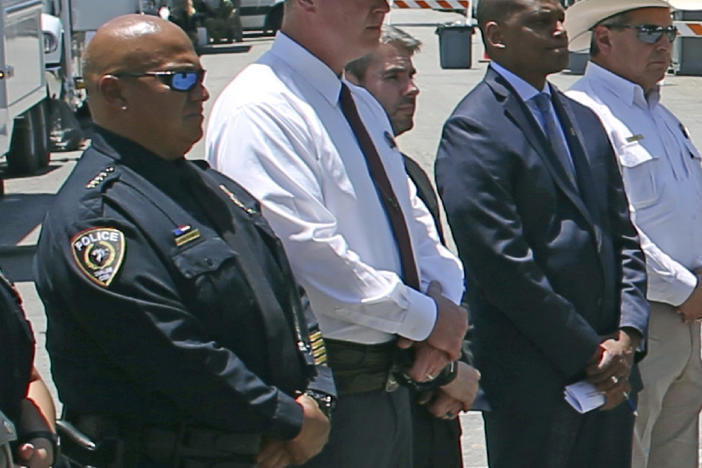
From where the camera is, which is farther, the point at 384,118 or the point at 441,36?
the point at 441,36

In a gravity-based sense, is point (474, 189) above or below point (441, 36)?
above

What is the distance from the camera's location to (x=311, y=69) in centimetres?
336

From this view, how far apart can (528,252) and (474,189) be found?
236 millimetres

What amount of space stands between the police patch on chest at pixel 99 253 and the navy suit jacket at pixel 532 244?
1324 mm

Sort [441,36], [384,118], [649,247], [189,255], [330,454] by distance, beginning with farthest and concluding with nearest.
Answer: [441,36], [649,247], [384,118], [330,454], [189,255]

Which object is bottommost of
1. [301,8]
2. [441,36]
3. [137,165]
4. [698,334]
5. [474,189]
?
[441,36]

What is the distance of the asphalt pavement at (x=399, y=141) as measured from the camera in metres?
7.98

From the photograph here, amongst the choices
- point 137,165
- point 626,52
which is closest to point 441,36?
point 626,52

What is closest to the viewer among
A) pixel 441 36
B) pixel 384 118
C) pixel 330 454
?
pixel 330 454

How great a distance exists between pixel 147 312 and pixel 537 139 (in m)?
1.55

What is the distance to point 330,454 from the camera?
329 cm

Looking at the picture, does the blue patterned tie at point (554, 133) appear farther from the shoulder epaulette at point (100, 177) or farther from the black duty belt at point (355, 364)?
the shoulder epaulette at point (100, 177)

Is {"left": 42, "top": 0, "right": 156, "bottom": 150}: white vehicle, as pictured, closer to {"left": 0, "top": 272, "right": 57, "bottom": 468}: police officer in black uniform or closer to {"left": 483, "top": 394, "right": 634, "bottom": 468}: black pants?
{"left": 483, "top": 394, "right": 634, "bottom": 468}: black pants

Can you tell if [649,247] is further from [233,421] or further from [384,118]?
[233,421]
